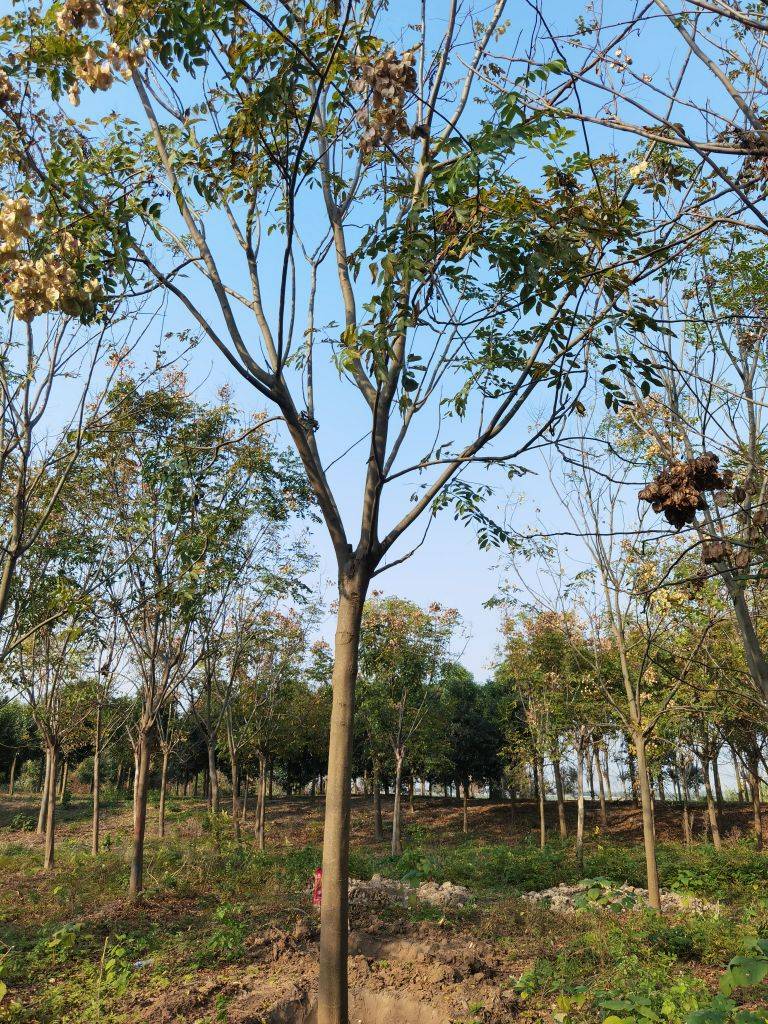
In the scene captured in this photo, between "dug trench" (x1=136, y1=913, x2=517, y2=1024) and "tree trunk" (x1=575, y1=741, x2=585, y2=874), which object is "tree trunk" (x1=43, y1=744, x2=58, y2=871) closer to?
"dug trench" (x1=136, y1=913, x2=517, y2=1024)

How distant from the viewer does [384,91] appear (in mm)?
3842

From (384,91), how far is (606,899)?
23.1ft

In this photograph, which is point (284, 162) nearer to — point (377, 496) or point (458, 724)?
point (377, 496)

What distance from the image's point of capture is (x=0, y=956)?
6648 mm

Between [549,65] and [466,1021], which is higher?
[549,65]

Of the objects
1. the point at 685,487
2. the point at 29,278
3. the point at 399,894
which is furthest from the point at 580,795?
the point at 29,278

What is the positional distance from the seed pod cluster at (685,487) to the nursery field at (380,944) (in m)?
2.06

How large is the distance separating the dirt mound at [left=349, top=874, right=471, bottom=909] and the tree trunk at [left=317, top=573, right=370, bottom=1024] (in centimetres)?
515

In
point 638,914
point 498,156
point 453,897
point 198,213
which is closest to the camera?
point 498,156

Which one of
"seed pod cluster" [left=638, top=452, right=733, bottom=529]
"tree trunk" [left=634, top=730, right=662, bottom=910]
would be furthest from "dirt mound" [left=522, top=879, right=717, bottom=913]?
"seed pod cluster" [left=638, top=452, right=733, bottom=529]

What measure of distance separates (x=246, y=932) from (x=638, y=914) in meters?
4.72

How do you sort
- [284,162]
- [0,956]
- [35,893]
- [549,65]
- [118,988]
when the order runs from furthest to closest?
1. [35,893]
2. [0,956]
3. [118,988]
4. [284,162]
5. [549,65]

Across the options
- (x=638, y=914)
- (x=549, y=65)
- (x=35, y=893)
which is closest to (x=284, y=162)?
(x=549, y=65)

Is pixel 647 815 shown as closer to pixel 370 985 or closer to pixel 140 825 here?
pixel 370 985
